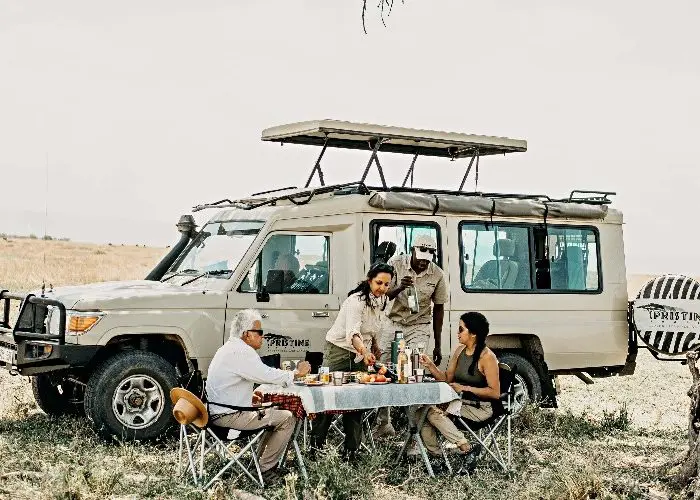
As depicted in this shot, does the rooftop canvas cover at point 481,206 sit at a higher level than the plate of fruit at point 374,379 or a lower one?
higher

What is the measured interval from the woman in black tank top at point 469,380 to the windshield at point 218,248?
204 cm

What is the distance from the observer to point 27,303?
8.77 m

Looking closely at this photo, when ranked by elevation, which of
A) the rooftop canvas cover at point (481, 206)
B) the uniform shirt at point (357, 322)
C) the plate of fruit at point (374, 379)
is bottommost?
the plate of fruit at point (374, 379)

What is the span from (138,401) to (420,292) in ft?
8.23

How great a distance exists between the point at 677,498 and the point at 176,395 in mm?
3435

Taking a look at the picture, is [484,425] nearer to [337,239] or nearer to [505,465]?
[505,465]

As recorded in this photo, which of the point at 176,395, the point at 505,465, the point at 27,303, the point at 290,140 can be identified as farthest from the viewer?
the point at 290,140

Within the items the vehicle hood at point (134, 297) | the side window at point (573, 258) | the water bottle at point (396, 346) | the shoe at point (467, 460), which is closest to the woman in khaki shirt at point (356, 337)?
the water bottle at point (396, 346)

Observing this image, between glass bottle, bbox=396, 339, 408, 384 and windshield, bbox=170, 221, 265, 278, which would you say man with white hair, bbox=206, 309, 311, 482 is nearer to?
glass bottle, bbox=396, 339, 408, 384

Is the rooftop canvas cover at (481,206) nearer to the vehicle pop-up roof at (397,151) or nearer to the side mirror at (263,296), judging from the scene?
the vehicle pop-up roof at (397,151)

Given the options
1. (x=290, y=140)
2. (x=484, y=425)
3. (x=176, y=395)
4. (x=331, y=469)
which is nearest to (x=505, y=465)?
(x=484, y=425)

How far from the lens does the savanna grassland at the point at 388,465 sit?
264 inches

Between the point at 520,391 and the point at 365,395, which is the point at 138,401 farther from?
the point at 520,391

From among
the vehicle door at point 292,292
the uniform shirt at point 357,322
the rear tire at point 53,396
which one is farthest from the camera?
the rear tire at point 53,396
